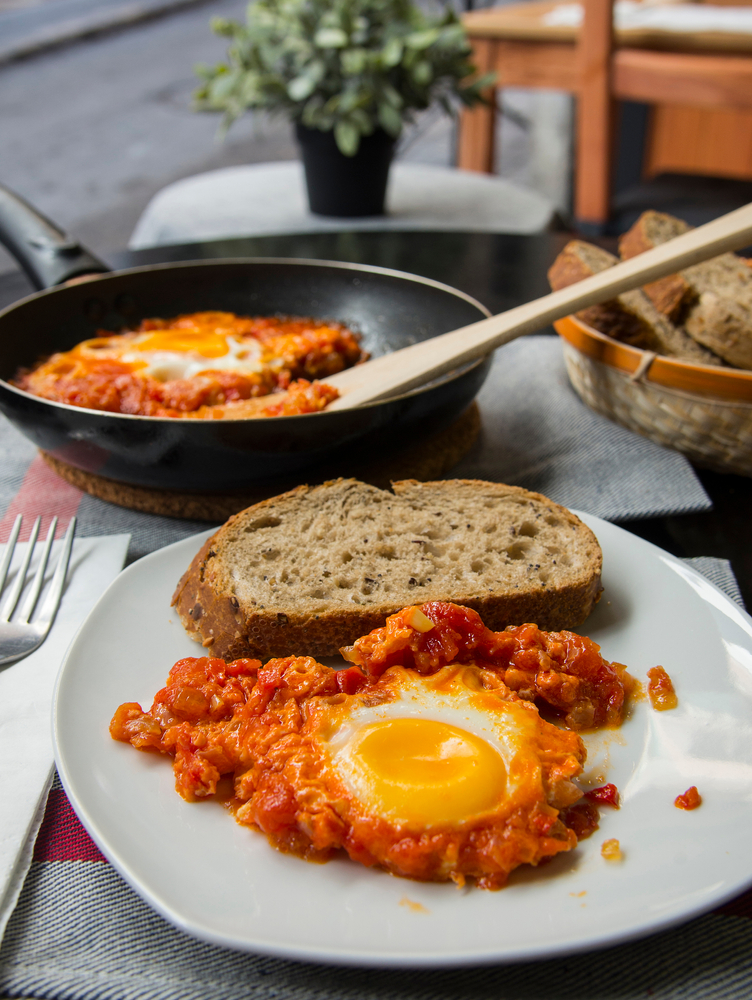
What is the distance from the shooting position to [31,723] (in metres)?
1.33

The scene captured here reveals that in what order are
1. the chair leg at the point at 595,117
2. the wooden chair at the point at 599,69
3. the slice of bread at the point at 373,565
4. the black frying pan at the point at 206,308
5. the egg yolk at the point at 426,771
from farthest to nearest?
1. the chair leg at the point at 595,117
2. the wooden chair at the point at 599,69
3. the black frying pan at the point at 206,308
4. the slice of bread at the point at 373,565
5. the egg yolk at the point at 426,771

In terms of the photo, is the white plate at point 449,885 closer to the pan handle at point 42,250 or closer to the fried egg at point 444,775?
the fried egg at point 444,775

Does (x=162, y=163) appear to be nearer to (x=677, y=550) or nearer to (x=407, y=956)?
(x=677, y=550)

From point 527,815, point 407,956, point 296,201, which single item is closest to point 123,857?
point 407,956

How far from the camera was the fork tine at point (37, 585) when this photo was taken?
1552 mm

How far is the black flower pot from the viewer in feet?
12.6

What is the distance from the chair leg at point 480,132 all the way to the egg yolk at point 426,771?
19.6 feet

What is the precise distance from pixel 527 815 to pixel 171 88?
1284 cm

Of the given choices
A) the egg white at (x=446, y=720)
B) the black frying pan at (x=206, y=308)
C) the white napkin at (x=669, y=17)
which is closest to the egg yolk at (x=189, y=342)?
the black frying pan at (x=206, y=308)

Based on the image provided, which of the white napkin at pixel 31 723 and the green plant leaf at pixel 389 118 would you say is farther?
the green plant leaf at pixel 389 118

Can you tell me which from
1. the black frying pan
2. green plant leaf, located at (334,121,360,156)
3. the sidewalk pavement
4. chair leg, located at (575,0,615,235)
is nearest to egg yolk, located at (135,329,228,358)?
the black frying pan

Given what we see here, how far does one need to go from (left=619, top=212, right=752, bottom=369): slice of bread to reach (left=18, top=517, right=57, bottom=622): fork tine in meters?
1.61

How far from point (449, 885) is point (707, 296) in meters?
1.61

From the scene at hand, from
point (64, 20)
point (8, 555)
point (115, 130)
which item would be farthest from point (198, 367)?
point (64, 20)
